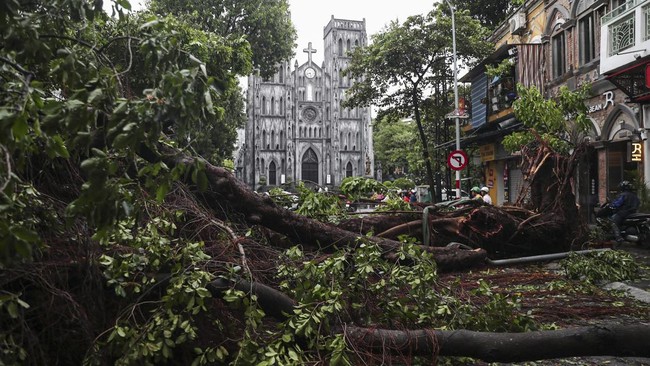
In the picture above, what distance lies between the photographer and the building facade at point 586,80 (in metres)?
12.7

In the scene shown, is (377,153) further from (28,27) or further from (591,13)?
(28,27)

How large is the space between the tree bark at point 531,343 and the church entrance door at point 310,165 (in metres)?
63.7

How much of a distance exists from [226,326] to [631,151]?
13.6 metres

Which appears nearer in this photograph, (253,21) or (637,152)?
(637,152)

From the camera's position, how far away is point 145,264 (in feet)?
11.3

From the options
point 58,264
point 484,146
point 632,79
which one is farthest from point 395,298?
point 484,146

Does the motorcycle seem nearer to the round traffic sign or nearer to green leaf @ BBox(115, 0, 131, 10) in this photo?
the round traffic sign

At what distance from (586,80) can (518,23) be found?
19.3 feet

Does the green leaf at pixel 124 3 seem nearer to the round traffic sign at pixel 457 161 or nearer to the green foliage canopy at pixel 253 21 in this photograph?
the round traffic sign at pixel 457 161

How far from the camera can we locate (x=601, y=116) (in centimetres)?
1522

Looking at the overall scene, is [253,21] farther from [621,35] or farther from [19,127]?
[19,127]

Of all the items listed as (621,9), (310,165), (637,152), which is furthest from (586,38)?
(310,165)

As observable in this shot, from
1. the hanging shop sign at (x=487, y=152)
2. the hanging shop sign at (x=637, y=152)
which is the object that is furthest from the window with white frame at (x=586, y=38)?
the hanging shop sign at (x=487, y=152)

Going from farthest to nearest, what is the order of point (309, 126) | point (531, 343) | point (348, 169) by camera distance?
point (348, 169) < point (309, 126) < point (531, 343)
